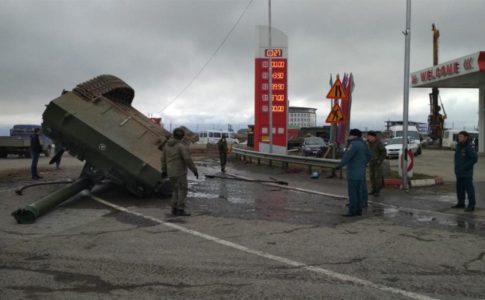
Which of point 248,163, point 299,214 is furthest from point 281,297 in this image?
point 248,163

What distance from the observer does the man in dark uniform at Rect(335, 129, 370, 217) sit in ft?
29.6

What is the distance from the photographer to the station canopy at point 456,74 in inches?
1078

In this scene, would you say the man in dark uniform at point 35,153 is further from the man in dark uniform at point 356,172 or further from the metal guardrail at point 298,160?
the man in dark uniform at point 356,172

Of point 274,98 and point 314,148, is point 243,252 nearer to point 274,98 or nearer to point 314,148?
point 274,98

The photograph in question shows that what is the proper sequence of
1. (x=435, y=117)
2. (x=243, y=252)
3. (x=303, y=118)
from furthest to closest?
(x=303, y=118) → (x=435, y=117) → (x=243, y=252)

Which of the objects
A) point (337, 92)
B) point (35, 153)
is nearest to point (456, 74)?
point (337, 92)

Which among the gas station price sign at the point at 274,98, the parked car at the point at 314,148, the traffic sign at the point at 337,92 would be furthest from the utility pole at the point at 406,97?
the parked car at the point at 314,148

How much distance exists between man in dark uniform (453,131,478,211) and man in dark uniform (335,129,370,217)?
212 centimetres

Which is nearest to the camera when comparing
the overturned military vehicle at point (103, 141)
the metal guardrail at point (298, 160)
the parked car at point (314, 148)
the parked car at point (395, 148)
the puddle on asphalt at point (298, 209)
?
the puddle on asphalt at point (298, 209)

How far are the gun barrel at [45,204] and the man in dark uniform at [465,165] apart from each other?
8.34 meters

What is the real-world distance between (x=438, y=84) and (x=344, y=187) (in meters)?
24.8

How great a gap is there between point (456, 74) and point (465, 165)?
22.6 m

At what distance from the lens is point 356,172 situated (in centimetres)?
922

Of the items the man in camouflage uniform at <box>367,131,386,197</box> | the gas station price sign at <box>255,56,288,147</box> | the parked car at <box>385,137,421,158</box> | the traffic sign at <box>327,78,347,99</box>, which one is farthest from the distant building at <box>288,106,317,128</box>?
the man in camouflage uniform at <box>367,131,386,197</box>
